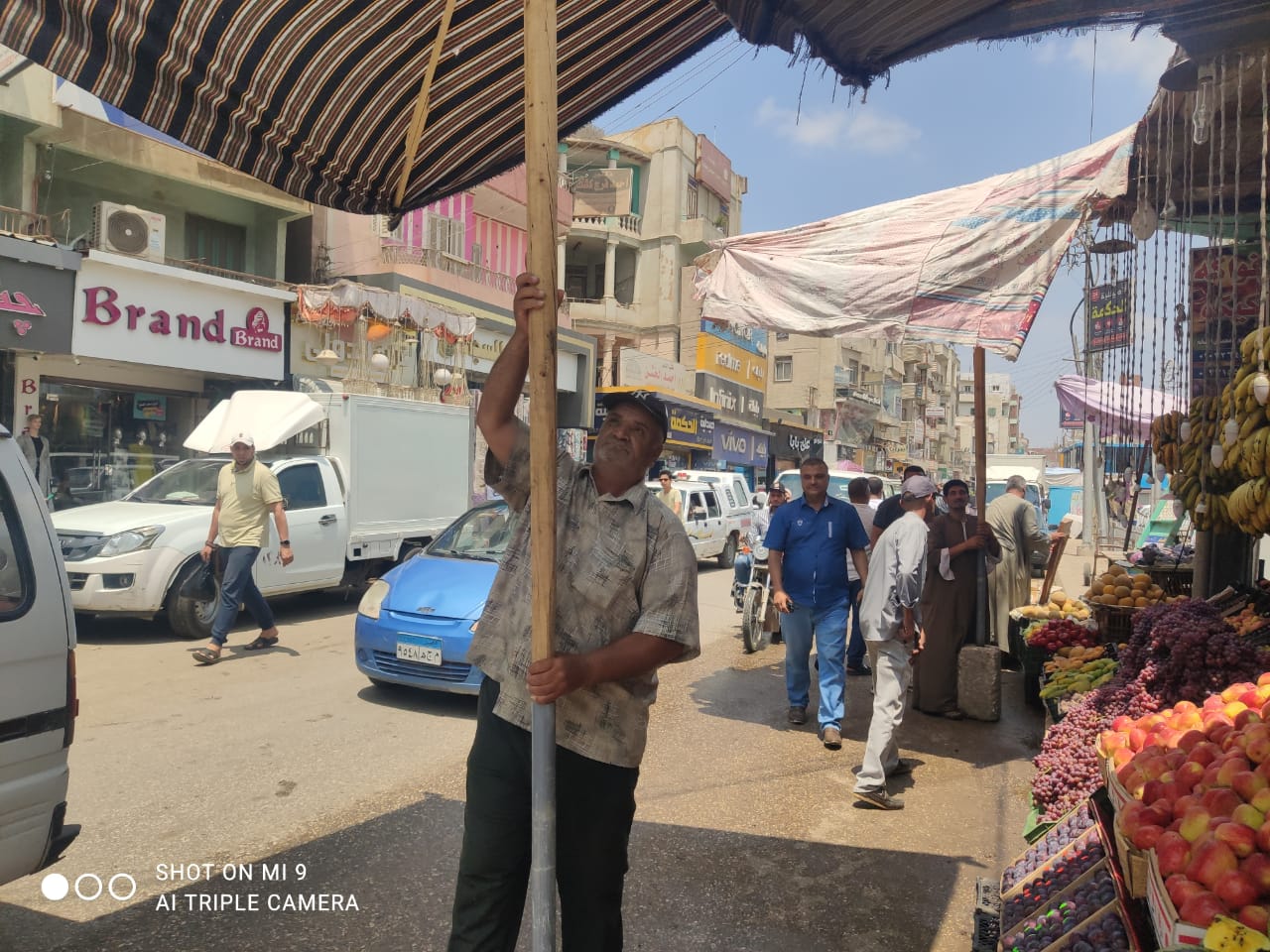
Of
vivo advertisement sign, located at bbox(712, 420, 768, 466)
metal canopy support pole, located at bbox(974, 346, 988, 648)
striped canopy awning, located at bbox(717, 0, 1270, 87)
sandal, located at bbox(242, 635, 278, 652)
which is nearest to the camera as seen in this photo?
striped canopy awning, located at bbox(717, 0, 1270, 87)

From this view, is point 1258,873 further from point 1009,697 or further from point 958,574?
point 1009,697

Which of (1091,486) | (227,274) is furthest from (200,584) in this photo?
(1091,486)

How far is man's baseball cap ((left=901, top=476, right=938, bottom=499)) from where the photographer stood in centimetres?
565

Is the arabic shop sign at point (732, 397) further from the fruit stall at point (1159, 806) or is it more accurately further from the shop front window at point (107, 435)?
the fruit stall at point (1159, 806)

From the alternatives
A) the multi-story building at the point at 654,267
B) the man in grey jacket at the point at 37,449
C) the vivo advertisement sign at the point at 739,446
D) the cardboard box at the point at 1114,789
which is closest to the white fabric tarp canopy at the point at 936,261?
the cardboard box at the point at 1114,789

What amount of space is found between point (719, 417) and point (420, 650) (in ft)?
97.3

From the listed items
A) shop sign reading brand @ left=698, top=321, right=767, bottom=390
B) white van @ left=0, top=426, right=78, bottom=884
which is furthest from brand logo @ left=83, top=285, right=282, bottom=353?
shop sign reading brand @ left=698, top=321, right=767, bottom=390

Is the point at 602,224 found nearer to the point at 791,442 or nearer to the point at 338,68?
the point at 791,442

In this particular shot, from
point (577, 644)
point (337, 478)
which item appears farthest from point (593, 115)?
point (337, 478)

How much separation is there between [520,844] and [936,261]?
4.41 meters

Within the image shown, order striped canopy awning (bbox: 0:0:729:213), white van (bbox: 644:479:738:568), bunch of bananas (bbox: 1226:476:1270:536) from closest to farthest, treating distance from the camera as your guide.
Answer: striped canopy awning (bbox: 0:0:729:213), bunch of bananas (bbox: 1226:476:1270:536), white van (bbox: 644:479:738:568)

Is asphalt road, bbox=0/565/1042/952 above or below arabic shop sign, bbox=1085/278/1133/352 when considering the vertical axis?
below

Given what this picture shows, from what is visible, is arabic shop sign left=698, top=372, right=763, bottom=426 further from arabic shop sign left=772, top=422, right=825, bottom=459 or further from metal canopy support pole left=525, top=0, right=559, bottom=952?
metal canopy support pole left=525, top=0, right=559, bottom=952

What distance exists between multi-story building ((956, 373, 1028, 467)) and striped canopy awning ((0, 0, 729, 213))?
321 ft
